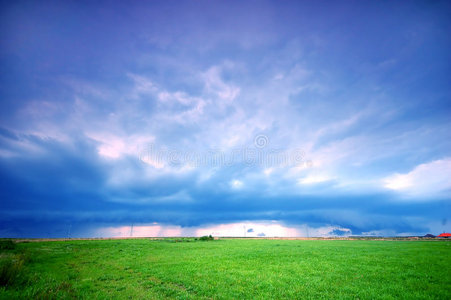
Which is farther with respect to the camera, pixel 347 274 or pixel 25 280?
pixel 347 274

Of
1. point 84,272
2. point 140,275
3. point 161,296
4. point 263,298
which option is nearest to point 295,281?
point 263,298

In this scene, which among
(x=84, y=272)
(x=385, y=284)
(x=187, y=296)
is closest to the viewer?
(x=187, y=296)

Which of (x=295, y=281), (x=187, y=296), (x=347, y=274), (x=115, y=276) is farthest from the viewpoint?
(x=115, y=276)

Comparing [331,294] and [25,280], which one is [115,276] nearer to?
[25,280]

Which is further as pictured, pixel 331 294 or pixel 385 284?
pixel 385 284

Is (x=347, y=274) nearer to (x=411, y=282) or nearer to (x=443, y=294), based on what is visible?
(x=411, y=282)

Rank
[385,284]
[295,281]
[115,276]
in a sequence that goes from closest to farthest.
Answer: [385,284]
[295,281]
[115,276]

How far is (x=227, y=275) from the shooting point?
2161 centimetres

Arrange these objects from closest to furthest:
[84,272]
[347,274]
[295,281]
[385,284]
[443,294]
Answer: [443,294], [385,284], [295,281], [347,274], [84,272]

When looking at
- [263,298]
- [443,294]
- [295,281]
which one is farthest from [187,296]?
[443,294]

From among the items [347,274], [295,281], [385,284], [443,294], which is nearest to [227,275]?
[295,281]

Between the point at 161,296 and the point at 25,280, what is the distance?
14.4 m

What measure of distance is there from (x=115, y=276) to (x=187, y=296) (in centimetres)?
1203

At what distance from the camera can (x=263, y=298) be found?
14.9m
